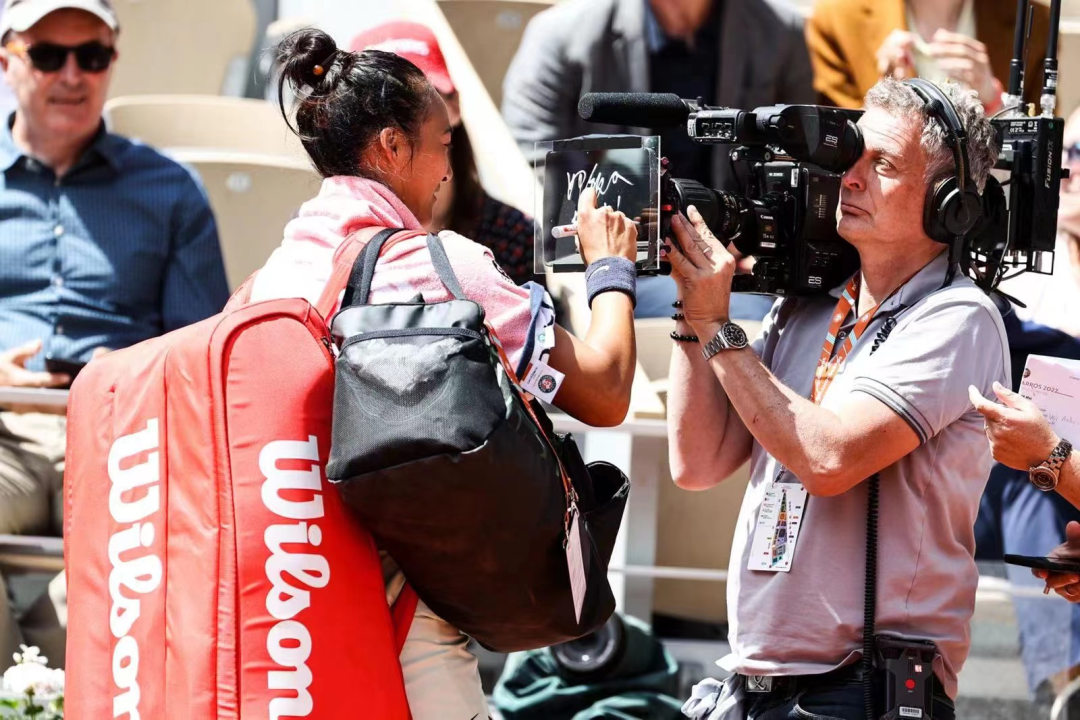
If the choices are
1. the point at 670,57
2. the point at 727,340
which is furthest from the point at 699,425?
the point at 670,57

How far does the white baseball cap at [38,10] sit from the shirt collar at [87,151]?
12.0 inches

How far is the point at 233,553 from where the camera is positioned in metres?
1.90

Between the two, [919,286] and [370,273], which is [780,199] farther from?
[370,273]

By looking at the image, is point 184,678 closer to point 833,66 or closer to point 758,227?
point 758,227

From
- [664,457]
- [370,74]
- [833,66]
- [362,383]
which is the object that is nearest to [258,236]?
[664,457]

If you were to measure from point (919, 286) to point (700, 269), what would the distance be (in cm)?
36

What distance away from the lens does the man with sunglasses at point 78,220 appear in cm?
411

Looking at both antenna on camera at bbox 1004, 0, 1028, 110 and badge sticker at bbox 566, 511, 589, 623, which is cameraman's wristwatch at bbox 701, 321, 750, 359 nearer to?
badge sticker at bbox 566, 511, 589, 623

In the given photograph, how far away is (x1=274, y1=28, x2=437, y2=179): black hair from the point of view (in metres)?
2.17

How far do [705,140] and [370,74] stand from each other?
59 cm

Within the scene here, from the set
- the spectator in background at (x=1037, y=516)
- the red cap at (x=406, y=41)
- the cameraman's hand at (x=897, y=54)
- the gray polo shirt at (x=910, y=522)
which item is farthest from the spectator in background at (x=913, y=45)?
the gray polo shirt at (x=910, y=522)

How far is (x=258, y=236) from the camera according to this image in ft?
14.6

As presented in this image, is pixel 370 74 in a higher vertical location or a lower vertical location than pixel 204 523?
higher

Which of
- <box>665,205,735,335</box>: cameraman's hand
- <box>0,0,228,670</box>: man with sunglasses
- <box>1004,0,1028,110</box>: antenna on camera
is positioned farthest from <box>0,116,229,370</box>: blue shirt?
<box>1004,0,1028,110</box>: antenna on camera
